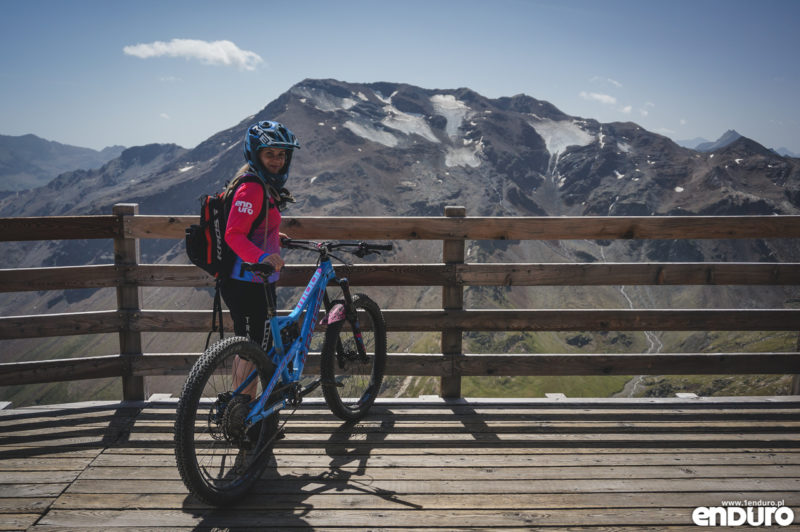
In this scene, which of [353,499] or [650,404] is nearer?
[353,499]

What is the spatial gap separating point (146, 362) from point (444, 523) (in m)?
3.58

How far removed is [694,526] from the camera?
354cm

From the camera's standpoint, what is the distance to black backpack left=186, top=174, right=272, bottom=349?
399 centimetres

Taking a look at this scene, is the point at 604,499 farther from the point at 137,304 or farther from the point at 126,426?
the point at 137,304

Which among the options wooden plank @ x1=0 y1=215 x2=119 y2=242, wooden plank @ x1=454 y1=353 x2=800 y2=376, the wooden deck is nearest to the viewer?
the wooden deck

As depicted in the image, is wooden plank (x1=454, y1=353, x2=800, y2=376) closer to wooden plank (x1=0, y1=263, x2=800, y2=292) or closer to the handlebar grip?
wooden plank (x1=0, y1=263, x2=800, y2=292)

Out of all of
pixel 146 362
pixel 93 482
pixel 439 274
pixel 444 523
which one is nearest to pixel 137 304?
pixel 146 362

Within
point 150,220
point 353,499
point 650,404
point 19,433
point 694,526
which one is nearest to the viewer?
point 694,526

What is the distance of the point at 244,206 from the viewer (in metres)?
3.89

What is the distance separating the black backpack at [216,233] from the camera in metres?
3.99

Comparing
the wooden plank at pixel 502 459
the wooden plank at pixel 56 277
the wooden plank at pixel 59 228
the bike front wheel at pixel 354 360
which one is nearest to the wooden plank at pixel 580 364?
the bike front wheel at pixel 354 360

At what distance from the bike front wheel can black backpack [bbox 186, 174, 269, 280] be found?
1.26m

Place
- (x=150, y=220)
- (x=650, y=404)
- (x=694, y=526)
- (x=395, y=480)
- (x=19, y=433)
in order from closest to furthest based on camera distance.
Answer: (x=694, y=526)
(x=395, y=480)
(x=19, y=433)
(x=150, y=220)
(x=650, y=404)

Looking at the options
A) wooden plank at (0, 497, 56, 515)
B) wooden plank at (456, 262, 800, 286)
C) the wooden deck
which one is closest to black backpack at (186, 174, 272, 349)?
the wooden deck
